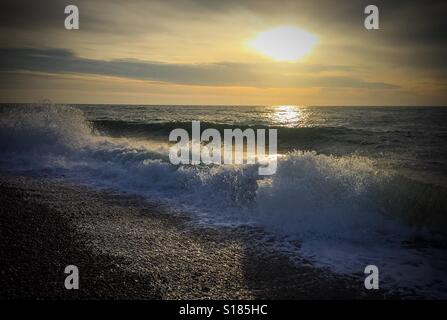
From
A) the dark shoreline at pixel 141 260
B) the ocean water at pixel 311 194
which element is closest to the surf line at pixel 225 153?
the ocean water at pixel 311 194

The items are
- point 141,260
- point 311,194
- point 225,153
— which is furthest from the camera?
point 225,153

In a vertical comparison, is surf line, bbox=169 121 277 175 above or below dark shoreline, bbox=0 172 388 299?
above

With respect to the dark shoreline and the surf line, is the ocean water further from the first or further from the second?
the dark shoreline

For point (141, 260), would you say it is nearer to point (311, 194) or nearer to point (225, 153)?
point (311, 194)

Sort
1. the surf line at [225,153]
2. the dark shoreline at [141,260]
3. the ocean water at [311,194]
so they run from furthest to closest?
the surf line at [225,153]
the ocean water at [311,194]
the dark shoreline at [141,260]

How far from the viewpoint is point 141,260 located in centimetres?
602

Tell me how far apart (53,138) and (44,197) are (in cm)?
862

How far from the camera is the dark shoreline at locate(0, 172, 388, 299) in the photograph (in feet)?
16.6

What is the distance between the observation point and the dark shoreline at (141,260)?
5.06m

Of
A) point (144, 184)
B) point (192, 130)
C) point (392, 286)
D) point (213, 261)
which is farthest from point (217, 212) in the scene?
point (192, 130)

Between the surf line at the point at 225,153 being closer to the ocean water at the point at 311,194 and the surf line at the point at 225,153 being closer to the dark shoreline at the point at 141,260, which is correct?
the ocean water at the point at 311,194

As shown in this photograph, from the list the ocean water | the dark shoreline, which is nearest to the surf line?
the ocean water

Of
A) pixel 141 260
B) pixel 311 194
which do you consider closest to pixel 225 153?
pixel 311 194

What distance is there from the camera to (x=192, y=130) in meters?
33.0
